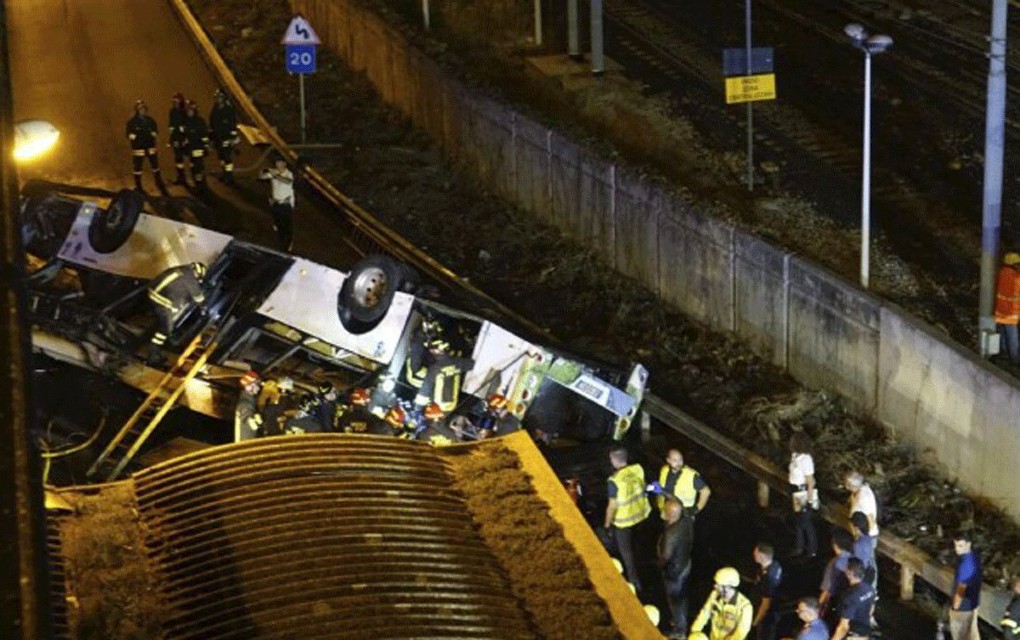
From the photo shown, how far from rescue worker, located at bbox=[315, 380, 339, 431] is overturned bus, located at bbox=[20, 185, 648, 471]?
19.9 inches

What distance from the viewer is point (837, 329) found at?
16859 mm

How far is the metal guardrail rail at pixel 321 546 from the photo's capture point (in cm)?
791

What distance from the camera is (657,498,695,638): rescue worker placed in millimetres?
13367

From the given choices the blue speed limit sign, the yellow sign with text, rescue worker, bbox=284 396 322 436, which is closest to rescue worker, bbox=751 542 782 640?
rescue worker, bbox=284 396 322 436

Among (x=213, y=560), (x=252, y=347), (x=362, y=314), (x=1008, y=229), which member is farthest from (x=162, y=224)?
(x=1008, y=229)

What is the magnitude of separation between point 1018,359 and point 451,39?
1378 centimetres

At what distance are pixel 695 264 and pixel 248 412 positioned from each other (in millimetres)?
6651

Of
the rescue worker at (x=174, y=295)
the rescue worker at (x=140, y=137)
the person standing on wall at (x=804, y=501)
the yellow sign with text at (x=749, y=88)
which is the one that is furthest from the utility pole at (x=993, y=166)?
the rescue worker at (x=140, y=137)

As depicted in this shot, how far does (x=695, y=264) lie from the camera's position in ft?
62.7

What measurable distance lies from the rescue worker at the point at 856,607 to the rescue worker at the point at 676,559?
4.95ft

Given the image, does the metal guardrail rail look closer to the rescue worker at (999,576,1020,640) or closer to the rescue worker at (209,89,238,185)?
the rescue worker at (999,576,1020,640)

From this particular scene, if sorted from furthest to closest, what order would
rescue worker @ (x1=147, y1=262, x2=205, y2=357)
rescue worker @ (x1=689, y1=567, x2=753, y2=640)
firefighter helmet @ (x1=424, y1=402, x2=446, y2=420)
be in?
rescue worker @ (x1=147, y1=262, x2=205, y2=357) → firefighter helmet @ (x1=424, y1=402, x2=446, y2=420) → rescue worker @ (x1=689, y1=567, x2=753, y2=640)

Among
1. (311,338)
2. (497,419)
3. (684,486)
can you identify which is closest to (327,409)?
(311,338)

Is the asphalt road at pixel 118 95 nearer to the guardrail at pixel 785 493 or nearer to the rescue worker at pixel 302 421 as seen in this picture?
the guardrail at pixel 785 493
